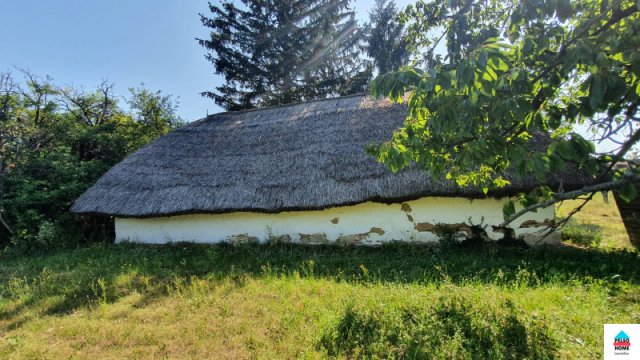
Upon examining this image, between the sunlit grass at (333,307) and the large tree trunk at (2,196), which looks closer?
the sunlit grass at (333,307)

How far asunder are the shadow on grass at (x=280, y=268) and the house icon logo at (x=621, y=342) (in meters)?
1.06

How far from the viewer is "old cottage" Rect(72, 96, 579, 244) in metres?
5.23

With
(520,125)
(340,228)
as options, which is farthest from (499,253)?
(520,125)

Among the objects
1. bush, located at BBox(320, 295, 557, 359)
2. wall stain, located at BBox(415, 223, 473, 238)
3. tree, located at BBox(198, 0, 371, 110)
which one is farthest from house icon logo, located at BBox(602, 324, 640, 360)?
tree, located at BBox(198, 0, 371, 110)

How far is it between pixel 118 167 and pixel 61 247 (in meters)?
2.23

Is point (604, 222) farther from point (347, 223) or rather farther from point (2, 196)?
point (2, 196)

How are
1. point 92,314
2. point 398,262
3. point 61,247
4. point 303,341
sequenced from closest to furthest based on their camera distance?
1. point 303,341
2. point 92,314
3. point 398,262
4. point 61,247

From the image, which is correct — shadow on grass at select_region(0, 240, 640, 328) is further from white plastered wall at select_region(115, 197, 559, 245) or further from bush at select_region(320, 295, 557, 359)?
bush at select_region(320, 295, 557, 359)

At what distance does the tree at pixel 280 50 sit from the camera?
13539 millimetres

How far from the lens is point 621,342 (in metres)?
2.17

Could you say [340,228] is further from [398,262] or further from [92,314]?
[92,314]

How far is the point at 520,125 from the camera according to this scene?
2.15 meters

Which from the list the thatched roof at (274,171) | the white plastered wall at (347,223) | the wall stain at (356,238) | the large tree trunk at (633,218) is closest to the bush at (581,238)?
the large tree trunk at (633,218)

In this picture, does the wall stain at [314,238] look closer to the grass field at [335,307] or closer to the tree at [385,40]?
the grass field at [335,307]
